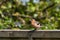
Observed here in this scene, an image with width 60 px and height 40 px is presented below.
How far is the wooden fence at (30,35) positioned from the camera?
2492 mm

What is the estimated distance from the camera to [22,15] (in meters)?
4.94

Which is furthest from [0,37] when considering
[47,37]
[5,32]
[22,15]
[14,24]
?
[22,15]

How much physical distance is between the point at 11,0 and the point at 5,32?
2.46 metres

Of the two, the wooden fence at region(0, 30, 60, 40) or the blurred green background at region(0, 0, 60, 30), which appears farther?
the blurred green background at region(0, 0, 60, 30)

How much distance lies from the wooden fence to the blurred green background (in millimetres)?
2036

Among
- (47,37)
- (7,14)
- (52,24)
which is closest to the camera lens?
(47,37)

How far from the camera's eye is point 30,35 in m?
2.57

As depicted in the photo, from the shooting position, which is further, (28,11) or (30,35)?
(28,11)

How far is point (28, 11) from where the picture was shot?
194 inches

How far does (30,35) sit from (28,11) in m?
2.39

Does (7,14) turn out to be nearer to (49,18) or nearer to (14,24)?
(14,24)

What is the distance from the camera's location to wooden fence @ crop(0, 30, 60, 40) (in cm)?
249

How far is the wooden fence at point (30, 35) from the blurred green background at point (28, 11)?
2036 millimetres

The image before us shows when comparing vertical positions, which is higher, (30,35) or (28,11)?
(28,11)
